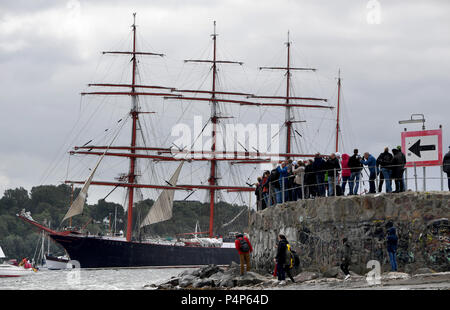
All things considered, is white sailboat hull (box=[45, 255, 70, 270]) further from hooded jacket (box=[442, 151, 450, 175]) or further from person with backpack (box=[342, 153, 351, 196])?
hooded jacket (box=[442, 151, 450, 175])

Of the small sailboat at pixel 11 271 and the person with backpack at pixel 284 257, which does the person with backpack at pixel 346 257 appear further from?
the small sailboat at pixel 11 271

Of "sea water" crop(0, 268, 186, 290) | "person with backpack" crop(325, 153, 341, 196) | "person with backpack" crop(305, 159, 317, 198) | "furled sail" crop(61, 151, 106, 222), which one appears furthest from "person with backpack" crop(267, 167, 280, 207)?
"furled sail" crop(61, 151, 106, 222)

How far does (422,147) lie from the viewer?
25562 millimetres

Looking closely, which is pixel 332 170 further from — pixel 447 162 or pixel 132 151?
pixel 132 151

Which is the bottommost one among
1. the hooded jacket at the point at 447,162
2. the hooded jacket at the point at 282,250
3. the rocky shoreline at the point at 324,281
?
the rocky shoreline at the point at 324,281

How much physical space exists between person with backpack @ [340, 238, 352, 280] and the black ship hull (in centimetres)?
5862

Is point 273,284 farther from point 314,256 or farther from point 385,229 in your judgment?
point 385,229

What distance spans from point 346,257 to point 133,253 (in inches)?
2389

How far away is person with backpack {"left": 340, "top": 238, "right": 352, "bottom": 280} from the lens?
26.9 metres

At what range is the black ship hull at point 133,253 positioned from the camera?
8444 cm

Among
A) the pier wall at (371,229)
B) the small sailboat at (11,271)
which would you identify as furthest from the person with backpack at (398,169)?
the small sailboat at (11,271)

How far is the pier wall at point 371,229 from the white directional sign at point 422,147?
1.21 m

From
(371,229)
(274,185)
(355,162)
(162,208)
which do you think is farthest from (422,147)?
(162,208)

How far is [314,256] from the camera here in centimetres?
2917
